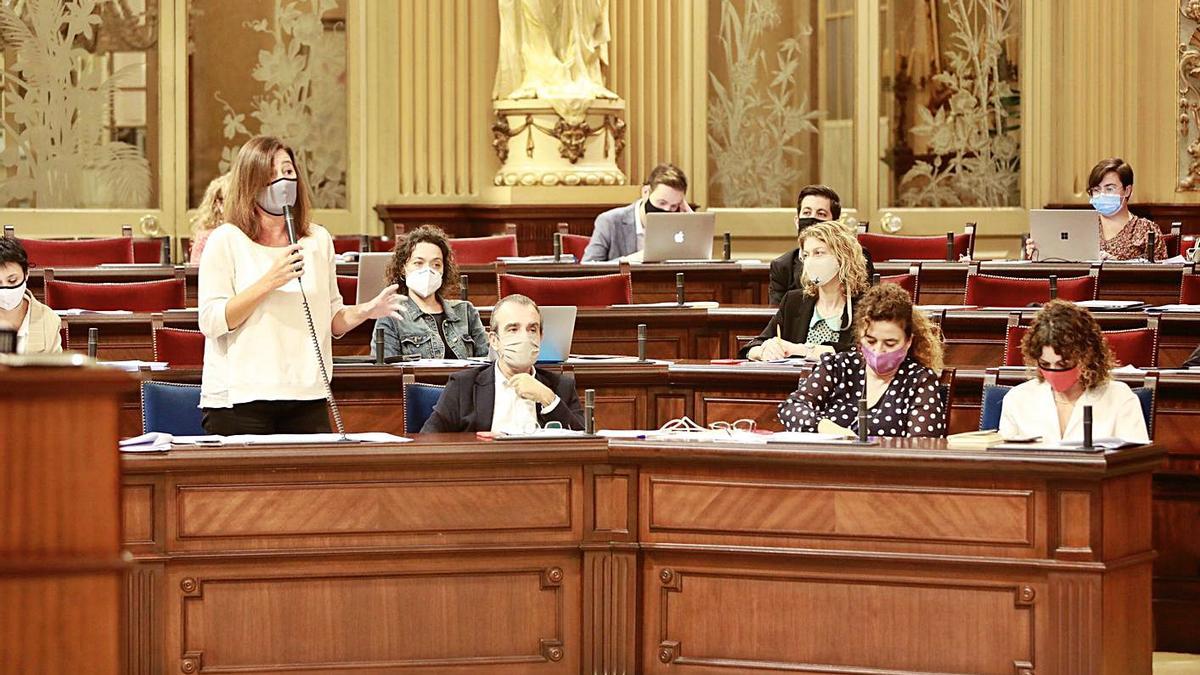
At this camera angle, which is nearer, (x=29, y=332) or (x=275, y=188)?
(x=275, y=188)

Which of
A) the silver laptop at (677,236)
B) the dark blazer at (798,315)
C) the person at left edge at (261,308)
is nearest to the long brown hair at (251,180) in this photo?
the person at left edge at (261,308)

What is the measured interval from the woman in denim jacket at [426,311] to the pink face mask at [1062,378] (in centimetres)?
211

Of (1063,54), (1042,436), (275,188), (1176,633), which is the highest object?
(1063,54)

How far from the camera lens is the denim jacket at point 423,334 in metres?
6.51

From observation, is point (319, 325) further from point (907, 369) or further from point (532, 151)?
point (532, 151)

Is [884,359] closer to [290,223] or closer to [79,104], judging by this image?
[290,223]

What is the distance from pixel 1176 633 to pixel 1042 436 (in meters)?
1.18

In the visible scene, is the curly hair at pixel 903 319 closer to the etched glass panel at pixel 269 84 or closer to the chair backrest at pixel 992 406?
the chair backrest at pixel 992 406

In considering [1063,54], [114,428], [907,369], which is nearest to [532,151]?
[1063,54]

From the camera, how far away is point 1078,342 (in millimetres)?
5125

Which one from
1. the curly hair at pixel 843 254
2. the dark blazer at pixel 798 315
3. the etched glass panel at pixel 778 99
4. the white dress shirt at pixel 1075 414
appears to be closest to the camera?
the white dress shirt at pixel 1075 414

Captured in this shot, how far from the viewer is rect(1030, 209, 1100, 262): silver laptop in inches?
365

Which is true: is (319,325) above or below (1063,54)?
below

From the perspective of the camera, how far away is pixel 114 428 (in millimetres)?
2711
